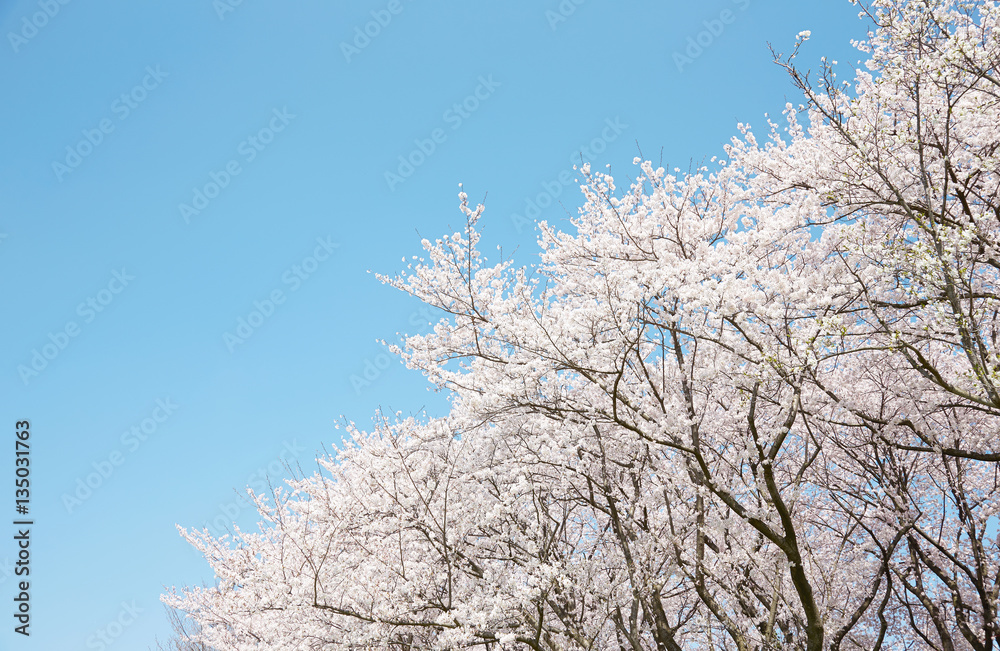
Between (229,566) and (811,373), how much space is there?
42.0 feet

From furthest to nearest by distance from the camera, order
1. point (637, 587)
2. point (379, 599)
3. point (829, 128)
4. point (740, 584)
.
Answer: point (829, 128) → point (740, 584) → point (379, 599) → point (637, 587)

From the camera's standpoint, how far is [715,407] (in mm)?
8289

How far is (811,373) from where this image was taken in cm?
598

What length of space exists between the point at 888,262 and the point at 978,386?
1.13 meters

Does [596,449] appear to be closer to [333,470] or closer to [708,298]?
[708,298]

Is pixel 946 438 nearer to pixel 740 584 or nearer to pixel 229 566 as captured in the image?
pixel 740 584

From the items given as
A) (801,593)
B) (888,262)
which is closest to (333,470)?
(801,593)

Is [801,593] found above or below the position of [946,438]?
below

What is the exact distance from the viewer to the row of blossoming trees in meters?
6.14

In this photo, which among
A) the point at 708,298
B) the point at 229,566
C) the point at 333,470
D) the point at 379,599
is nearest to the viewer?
the point at 708,298

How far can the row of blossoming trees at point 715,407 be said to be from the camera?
6.14 meters

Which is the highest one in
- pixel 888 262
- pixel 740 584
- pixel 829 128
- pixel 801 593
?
pixel 829 128

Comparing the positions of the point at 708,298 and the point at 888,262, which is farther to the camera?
the point at 708,298

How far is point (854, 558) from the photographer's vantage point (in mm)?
9570
